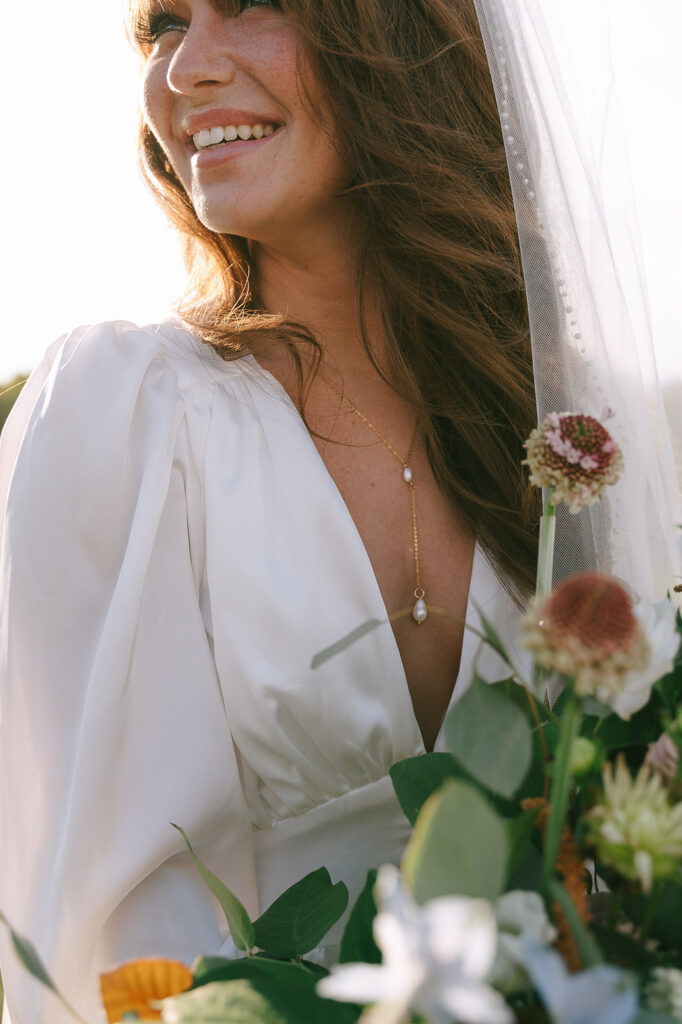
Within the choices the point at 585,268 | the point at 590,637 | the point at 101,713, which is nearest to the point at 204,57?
the point at 585,268

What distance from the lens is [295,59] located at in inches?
48.6

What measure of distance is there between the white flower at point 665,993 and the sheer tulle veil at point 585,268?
65 cm

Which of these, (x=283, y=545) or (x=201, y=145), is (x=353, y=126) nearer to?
(x=201, y=145)

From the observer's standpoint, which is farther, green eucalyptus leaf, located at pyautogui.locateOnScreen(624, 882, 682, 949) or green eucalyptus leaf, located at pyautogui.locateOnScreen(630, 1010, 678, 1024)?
green eucalyptus leaf, located at pyautogui.locateOnScreen(624, 882, 682, 949)

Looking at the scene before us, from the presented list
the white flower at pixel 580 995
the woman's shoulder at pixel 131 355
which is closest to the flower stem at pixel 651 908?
the white flower at pixel 580 995

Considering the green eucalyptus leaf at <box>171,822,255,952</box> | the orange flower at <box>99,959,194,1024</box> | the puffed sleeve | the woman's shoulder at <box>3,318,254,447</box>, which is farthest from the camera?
the woman's shoulder at <box>3,318,254,447</box>

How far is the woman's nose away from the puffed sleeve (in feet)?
1.38

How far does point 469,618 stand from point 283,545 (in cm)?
28

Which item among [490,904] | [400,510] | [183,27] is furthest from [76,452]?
[490,904]

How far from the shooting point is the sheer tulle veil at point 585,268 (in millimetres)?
1034

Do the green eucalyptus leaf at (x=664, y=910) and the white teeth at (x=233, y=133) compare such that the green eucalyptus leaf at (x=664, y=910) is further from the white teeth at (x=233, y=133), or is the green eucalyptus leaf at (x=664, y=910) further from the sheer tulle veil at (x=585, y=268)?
the white teeth at (x=233, y=133)

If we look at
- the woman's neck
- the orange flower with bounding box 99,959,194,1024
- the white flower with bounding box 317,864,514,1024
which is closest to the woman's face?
the woman's neck

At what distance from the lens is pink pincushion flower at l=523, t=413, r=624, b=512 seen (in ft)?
1.91

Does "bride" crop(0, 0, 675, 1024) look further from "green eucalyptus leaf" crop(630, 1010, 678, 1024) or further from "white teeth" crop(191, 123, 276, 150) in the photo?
"green eucalyptus leaf" crop(630, 1010, 678, 1024)
